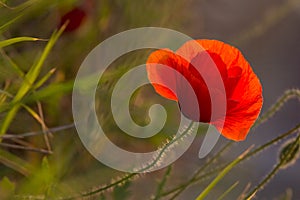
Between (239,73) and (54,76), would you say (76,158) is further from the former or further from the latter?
(239,73)

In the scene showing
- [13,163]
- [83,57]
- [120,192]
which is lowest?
[120,192]

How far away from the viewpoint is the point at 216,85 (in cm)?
62

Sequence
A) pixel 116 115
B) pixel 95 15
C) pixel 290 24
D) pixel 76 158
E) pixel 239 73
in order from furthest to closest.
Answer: pixel 290 24 < pixel 95 15 < pixel 76 158 < pixel 116 115 < pixel 239 73

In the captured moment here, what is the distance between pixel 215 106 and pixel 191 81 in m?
0.03

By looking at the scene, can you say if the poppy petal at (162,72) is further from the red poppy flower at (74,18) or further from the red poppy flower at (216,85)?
the red poppy flower at (74,18)

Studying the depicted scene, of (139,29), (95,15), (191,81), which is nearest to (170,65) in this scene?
(191,81)

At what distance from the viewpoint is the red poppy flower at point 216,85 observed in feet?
2.02

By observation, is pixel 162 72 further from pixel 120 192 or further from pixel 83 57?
pixel 83 57

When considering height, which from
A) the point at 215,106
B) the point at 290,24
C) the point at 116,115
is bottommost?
the point at 215,106

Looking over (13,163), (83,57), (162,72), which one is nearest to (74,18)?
(83,57)

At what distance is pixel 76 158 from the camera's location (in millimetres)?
974

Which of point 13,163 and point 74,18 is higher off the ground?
point 74,18

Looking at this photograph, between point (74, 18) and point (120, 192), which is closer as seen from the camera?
point (120, 192)

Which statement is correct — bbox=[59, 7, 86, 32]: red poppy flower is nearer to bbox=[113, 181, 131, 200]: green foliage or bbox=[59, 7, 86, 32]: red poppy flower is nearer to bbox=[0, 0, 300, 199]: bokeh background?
bbox=[0, 0, 300, 199]: bokeh background
